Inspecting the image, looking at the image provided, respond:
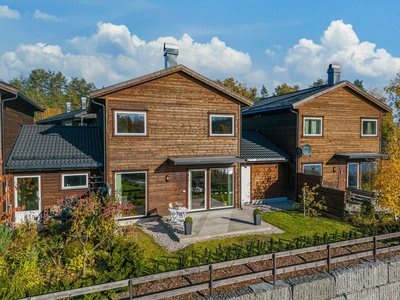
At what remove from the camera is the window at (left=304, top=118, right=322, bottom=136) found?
645 inches

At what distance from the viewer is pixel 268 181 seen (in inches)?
645

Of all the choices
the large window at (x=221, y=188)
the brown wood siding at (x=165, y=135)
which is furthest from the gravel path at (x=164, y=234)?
the large window at (x=221, y=188)

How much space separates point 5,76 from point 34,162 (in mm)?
49331

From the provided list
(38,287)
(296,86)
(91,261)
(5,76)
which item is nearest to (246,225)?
(91,261)

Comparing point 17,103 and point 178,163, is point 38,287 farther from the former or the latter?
point 17,103

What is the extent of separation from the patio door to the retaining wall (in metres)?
6.68

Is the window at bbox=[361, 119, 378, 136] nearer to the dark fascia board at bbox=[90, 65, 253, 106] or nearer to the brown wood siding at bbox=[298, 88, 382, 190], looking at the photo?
the brown wood siding at bbox=[298, 88, 382, 190]

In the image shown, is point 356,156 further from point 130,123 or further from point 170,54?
point 130,123

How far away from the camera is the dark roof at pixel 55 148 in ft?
37.4

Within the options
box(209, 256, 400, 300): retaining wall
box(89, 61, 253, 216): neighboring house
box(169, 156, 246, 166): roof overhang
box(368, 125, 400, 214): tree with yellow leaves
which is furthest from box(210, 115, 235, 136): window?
box(209, 256, 400, 300): retaining wall

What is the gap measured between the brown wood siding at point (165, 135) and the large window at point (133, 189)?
0.28 metres

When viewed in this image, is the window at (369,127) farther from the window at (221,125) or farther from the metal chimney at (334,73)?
the window at (221,125)

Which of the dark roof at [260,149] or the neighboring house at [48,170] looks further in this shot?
the dark roof at [260,149]

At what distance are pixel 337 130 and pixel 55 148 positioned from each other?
16.3 meters
